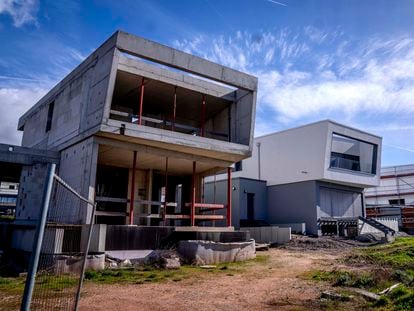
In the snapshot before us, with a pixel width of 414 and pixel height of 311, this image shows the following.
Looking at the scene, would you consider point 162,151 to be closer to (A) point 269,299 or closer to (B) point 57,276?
(B) point 57,276

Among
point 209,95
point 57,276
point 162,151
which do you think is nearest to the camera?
point 57,276

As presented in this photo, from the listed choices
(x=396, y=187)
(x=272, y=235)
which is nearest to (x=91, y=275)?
(x=272, y=235)

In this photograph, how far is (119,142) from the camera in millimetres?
14500

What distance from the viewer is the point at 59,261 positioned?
29.8 ft

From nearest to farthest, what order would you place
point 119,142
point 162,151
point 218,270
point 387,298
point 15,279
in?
point 387,298
point 15,279
point 218,270
point 119,142
point 162,151

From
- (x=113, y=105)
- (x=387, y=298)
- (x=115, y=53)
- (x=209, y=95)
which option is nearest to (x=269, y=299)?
(x=387, y=298)

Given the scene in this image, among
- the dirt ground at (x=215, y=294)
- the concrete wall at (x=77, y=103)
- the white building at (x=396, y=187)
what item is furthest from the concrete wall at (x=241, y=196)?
the white building at (x=396, y=187)

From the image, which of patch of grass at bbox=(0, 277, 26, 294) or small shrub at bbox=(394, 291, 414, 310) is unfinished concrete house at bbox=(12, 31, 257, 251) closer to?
patch of grass at bbox=(0, 277, 26, 294)

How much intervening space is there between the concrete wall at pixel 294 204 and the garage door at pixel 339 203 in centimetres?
118

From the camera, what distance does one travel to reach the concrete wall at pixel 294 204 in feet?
95.8

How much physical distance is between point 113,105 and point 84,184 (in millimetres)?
6151

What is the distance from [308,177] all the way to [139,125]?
19.1m

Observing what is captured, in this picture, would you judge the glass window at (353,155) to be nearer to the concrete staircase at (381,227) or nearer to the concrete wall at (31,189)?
the concrete staircase at (381,227)

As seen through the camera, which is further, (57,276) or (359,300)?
(57,276)
